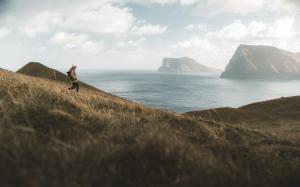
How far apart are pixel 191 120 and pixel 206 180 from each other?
608 centimetres

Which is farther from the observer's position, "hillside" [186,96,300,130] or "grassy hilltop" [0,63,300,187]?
"hillside" [186,96,300,130]

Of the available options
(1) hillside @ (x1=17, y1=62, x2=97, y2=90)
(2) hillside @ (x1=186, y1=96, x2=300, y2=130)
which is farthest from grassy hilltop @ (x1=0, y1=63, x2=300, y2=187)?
(1) hillside @ (x1=17, y1=62, x2=97, y2=90)

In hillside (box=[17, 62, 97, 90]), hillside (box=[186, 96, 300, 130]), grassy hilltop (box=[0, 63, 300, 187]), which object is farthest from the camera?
hillside (box=[17, 62, 97, 90])

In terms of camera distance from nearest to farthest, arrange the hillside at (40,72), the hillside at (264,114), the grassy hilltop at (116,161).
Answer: the grassy hilltop at (116,161)
the hillside at (264,114)
the hillside at (40,72)

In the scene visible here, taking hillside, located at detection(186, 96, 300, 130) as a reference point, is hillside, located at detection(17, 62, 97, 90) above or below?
above

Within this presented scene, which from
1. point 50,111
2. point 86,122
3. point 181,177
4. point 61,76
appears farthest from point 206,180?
point 61,76

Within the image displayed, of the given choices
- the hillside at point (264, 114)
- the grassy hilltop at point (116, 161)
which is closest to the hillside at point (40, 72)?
the hillside at point (264, 114)

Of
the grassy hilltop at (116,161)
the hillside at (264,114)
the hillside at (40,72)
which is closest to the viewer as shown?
the grassy hilltop at (116,161)

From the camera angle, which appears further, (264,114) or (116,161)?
(264,114)

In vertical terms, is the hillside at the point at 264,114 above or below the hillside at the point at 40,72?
below

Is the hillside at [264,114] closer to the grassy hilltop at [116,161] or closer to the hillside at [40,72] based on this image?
the hillside at [40,72]

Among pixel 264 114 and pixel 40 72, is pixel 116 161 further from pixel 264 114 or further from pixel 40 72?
pixel 40 72

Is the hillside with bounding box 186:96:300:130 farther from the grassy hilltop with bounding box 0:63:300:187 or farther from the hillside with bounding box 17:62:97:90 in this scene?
the grassy hilltop with bounding box 0:63:300:187

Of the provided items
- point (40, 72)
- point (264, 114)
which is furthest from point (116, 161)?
point (40, 72)
